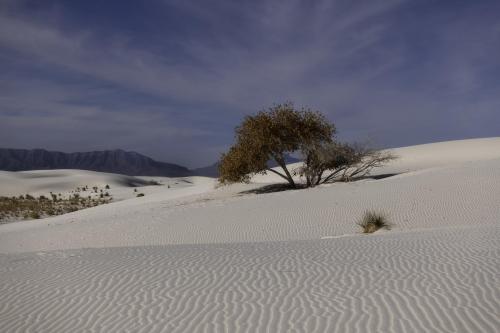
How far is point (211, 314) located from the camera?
483 cm

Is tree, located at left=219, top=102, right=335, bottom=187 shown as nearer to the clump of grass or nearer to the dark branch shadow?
the dark branch shadow

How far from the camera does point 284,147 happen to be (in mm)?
23734

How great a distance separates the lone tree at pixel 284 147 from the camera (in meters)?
23.1

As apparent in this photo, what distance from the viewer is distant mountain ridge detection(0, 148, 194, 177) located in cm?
12762

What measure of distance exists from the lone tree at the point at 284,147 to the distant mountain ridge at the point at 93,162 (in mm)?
106489

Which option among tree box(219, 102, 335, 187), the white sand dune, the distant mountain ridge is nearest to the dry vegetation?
tree box(219, 102, 335, 187)

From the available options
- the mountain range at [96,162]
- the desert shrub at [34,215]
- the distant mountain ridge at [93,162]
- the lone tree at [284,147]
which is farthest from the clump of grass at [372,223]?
the distant mountain ridge at [93,162]

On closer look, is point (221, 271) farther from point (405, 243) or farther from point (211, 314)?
point (405, 243)

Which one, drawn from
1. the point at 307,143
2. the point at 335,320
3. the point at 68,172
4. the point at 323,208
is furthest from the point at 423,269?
the point at 68,172

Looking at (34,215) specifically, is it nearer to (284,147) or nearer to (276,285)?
(284,147)

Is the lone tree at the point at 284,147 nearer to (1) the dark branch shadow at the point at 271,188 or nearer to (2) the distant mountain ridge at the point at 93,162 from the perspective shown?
(1) the dark branch shadow at the point at 271,188

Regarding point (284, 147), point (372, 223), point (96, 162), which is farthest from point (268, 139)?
point (96, 162)

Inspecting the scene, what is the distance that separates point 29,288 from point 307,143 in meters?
18.7

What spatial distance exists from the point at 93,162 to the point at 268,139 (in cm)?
12255
